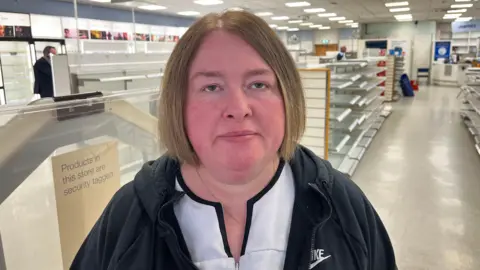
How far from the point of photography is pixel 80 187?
1380mm

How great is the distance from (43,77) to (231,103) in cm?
598

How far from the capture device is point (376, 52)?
12.2 m

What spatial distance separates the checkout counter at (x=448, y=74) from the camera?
1800cm

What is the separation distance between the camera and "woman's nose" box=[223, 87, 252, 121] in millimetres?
843

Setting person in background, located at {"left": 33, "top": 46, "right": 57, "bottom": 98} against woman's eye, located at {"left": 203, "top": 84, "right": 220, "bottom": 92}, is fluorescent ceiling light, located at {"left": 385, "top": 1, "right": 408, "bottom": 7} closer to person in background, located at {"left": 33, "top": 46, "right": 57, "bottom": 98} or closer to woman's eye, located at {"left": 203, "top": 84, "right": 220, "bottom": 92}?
person in background, located at {"left": 33, "top": 46, "right": 57, "bottom": 98}

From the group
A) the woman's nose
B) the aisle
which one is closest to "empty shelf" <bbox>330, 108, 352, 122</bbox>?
the aisle

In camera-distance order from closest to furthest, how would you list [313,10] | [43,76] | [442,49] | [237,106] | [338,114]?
[237,106], [338,114], [43,76], [313,10], [442,49]

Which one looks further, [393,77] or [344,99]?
[393,77]

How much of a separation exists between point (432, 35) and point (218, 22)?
72.5 feet

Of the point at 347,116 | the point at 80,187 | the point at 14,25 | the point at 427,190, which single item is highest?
the point at 14,25

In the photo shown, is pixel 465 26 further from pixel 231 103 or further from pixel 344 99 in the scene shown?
pixel 231 103

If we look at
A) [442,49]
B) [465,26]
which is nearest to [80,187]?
Result: [442,49]

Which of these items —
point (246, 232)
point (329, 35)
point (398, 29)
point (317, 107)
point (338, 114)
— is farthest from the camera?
point (329, 35)

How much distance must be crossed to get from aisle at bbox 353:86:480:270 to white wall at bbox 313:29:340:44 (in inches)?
751
